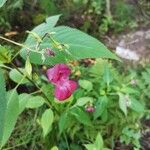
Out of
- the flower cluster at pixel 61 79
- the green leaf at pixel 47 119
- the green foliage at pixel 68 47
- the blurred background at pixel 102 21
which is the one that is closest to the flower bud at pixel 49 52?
the green foliage at pixel 68 47

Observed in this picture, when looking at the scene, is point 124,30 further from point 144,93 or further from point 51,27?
point 51,27

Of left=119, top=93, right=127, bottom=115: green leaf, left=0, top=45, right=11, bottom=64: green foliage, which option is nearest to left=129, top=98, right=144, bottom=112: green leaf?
left=119, top=93, right=127, bottom=115: green leaf

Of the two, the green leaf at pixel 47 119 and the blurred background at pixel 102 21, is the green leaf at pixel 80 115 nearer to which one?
the green leaf at pixel 47 119

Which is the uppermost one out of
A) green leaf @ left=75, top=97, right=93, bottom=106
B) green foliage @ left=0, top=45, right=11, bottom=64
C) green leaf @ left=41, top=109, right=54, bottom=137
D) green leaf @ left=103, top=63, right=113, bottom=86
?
green foliage @ left=0, top=45, right=11, bottom=64

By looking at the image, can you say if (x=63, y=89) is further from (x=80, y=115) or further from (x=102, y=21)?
(x=102, y=21)

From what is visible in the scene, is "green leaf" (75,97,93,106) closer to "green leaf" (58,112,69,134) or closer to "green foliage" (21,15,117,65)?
"green leaf" (58,112,69,134)

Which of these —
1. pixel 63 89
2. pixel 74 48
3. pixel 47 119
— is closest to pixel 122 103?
pixel 47 119

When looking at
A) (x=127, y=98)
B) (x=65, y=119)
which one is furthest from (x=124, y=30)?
(x=65, y=119)
